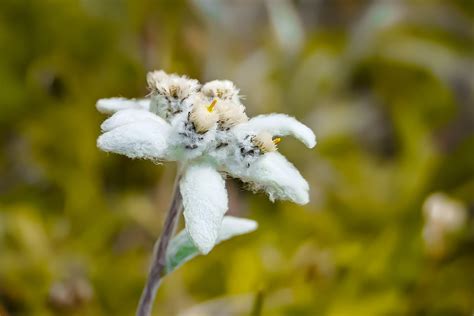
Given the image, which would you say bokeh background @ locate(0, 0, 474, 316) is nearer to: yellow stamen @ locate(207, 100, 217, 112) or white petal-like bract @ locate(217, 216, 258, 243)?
white petal-like bract @ locate(217, 216, 258, 243)

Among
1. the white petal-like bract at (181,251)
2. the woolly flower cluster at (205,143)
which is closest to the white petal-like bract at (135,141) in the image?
the woolly flower cluster at (205,143)

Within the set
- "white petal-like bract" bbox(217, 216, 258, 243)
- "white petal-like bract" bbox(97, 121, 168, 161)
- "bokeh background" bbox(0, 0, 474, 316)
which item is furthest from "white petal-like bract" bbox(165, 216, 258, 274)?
"bokeh background" bbox(0, 0, 474, 316)

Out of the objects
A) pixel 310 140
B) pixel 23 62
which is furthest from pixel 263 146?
pixel 23 62

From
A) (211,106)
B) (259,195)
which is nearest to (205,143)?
(211,106)

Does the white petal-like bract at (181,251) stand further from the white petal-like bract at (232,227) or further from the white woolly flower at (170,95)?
the white woolly flower at (170,95)

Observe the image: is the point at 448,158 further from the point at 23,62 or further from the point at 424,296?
the point at 23,62

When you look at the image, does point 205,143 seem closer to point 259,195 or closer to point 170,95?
point 170,95
